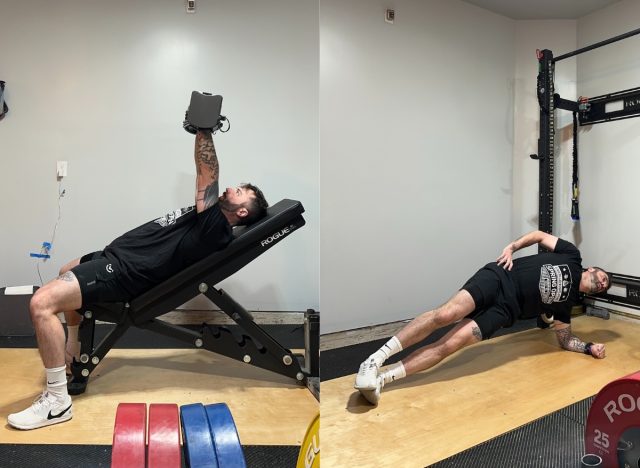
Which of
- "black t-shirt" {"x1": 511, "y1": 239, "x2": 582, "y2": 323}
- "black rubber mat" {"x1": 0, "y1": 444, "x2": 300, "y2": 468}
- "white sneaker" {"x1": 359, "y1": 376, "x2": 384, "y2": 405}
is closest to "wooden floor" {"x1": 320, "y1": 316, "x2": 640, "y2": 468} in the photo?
"white sneaker" {"x1": 359, "y1": 376, "x2": 384, "y2": 405}

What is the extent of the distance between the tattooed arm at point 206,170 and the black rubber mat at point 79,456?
3.12ft

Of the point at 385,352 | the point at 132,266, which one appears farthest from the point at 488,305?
the point at 132,266

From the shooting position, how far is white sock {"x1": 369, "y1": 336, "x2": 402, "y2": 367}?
199 cm

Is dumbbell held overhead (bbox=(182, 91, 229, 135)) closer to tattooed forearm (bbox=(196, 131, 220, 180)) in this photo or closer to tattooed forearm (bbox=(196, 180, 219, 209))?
tattooed forearm (bbox=(196, 131, 220, 180))

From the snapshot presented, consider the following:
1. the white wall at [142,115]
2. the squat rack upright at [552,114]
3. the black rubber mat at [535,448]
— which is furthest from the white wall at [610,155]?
the white wall at [142,115]

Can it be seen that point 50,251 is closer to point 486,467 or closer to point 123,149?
point 123,149

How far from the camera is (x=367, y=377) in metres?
1.88

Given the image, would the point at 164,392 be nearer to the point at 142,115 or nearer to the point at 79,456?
the point at 79,456

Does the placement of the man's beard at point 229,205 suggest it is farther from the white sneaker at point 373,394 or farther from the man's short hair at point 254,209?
the white sneaker at point 373,394

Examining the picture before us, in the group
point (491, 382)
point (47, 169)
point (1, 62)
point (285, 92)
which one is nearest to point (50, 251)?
point (47, 169)

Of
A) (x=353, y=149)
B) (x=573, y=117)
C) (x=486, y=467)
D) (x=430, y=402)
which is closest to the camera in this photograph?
(x=486, y=467)

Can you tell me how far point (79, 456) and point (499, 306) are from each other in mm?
1842

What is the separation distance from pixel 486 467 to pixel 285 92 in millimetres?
2299

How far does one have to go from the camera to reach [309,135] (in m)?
2.96
